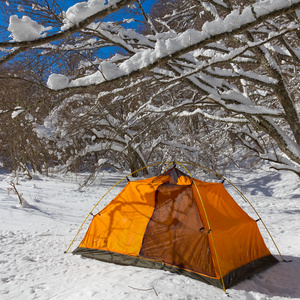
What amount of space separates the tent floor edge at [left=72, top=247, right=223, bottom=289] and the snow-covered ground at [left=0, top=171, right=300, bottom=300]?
11cm

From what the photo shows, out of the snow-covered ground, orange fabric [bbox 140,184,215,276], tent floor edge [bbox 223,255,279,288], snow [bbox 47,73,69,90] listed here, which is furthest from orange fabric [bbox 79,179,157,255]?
snow [bbox 47,73,69,90]

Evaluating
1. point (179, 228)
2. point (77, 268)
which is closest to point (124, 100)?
point (179, 228)

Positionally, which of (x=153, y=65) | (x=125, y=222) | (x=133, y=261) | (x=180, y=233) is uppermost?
(x=153, y=65)

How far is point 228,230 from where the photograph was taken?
4129 mm

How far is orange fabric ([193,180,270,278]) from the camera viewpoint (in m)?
3.87

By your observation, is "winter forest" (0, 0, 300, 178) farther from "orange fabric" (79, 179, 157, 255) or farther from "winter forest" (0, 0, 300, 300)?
"orange fabric" (79, 179, 157, 255)

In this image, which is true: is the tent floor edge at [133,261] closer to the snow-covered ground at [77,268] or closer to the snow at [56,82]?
the snow-covered ground at [77,268]

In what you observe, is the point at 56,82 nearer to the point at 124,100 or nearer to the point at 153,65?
the point at 153,65

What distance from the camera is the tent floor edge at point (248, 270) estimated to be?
11.6 ft

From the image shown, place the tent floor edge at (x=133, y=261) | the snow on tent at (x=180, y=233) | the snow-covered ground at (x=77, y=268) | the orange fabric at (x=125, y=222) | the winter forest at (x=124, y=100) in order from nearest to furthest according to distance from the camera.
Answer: the winter forest at (x=124, y=100)
the snow-covered ground at (x=77, y=268)
the tent floor edge at (x=133, y=261)
the snow on tent at (x=180, y=233)
the orange fabric at (x=125, y=222)

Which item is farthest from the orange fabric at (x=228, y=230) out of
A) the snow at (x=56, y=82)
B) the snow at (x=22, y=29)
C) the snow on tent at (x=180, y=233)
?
the snow at (x=22, y=29)

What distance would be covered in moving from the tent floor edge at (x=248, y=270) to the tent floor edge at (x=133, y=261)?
18 cm

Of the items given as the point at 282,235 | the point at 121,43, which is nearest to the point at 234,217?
Answer: the point at 282,235

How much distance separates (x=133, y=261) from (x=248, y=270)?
1711mm
